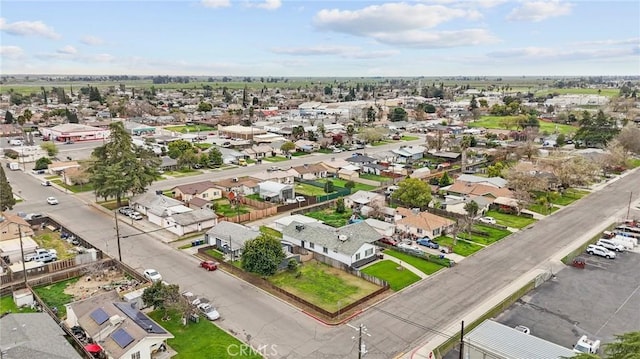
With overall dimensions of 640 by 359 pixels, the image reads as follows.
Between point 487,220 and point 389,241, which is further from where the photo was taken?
point 487,220

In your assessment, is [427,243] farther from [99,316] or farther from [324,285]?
[99,316]

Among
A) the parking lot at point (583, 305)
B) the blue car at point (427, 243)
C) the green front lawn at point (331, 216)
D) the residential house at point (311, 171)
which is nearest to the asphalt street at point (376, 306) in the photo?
the parking lot at point (583, 305)

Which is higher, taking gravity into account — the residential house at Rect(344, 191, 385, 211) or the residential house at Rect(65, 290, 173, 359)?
the residential house at Rect(344, 191, 385, 211)

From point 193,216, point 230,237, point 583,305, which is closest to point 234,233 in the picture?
point 230,237

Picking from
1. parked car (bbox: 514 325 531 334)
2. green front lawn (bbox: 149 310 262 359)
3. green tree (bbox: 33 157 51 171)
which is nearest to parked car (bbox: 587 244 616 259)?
parked car (bbox: 514 325 531 334)

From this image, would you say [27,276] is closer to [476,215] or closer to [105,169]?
[105,169]

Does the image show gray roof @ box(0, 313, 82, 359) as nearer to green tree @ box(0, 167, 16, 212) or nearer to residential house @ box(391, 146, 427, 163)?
green tree @ box(0, 167, 16, 212)

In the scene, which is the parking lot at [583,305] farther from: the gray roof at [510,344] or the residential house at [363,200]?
the residential house at [363,200]
